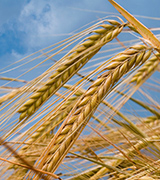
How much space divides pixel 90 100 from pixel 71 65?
0.51 feet

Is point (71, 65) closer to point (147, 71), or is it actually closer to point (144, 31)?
point (144, 31)

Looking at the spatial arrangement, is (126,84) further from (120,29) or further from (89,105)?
(89,105)

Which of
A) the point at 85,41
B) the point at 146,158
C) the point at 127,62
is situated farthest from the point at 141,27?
the point at 146,158

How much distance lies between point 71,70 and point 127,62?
181mm

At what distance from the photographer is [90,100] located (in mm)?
666

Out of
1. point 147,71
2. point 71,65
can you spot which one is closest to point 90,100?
point 71,65

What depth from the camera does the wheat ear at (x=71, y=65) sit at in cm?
75

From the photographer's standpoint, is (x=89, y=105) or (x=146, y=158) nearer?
(x=89, y=105)

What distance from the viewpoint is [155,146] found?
0.80 metres

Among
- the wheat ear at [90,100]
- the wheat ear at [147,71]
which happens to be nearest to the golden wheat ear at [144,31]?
the wheat ear at [90,100]

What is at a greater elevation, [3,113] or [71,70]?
[71,70]

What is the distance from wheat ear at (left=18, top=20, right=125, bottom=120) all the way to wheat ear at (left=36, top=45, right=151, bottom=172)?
3.7 inches

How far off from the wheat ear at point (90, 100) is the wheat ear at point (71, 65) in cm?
9

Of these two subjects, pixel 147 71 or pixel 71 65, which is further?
pixel 147 71
